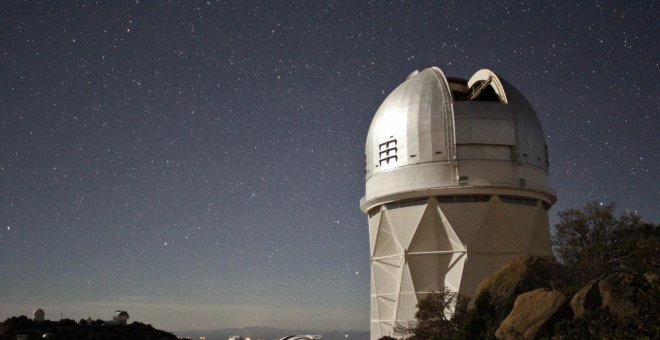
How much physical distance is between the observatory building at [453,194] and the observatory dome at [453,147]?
5 cm

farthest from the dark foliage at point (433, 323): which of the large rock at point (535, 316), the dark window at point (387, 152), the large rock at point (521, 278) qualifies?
the dark window at point (387, 152)

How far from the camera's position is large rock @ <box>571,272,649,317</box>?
44.5 ft

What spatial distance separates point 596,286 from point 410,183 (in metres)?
15.4

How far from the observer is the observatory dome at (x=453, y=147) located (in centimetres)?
2994

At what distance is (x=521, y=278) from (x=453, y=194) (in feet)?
36.2

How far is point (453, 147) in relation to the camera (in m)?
30.0

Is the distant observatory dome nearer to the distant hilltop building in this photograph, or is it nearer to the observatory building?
the distant hilltop building

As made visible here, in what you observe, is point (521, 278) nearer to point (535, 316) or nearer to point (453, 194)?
point (535, 316)

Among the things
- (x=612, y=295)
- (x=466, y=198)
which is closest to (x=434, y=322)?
(x=612, y=295)

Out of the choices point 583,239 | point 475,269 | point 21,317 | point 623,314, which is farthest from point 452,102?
point 21,317

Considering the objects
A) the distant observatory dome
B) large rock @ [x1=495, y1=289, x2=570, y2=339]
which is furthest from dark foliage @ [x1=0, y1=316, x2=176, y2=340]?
large rock @ [x1=495, y1=289, x2=570, y2=339]

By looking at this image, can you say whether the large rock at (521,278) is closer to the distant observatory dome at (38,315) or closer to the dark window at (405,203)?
the dark window at (405,203)

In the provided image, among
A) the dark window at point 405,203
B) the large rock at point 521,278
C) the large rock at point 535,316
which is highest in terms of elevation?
the dark window at point 405,203

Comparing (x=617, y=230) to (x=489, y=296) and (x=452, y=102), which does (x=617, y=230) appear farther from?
(x=452, y=102)
